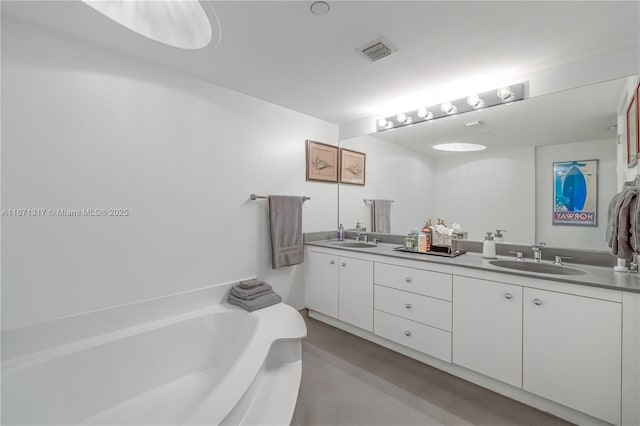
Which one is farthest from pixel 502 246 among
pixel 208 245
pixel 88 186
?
pixel 88 186

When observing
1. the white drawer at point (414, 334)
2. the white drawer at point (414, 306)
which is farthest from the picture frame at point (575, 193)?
the white drawer at point (414, 334)

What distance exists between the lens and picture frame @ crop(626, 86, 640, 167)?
1.53m

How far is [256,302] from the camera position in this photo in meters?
2.15

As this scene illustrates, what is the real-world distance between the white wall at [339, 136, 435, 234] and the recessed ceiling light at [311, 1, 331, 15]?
1.72 metres

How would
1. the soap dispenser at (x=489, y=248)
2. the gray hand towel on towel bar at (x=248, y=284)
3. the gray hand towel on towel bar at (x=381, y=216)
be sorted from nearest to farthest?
the soap dispenser at (x=489, y=248), the gray hand towel on towel bar at (x=248, y=284), the gray hand towel on towel bar at (x=381, y=216)

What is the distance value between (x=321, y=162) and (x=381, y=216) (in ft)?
3.04

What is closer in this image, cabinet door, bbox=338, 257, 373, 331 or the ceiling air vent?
the ceiling air vent

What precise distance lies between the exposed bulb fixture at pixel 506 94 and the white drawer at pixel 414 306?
5.36 ft

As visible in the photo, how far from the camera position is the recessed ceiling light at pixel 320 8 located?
1.34m

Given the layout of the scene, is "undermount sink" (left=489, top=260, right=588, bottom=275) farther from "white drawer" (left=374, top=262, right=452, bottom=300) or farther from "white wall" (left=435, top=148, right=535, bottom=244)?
"white drawer" (left=374, top=262, right=452, bottom=300)

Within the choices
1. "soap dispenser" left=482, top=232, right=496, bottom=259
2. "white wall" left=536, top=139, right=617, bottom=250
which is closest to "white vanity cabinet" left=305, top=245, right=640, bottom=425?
"soap dispenser" left=482, top=232, right=496, bottom=259

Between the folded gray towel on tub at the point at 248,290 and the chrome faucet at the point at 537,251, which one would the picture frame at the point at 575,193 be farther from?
the folded gray towel on tub at the point at 248,290

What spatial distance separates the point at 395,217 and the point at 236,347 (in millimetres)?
1938

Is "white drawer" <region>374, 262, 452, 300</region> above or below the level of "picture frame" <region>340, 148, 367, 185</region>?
below
